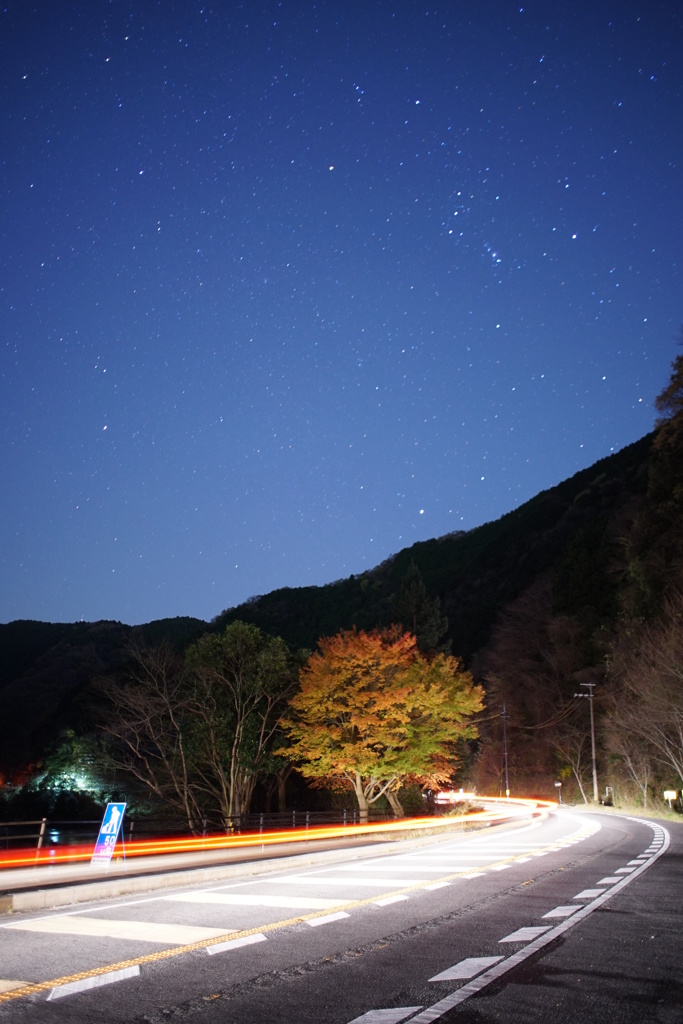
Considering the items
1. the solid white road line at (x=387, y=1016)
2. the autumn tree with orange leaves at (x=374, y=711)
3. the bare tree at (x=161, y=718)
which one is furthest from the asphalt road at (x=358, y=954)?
the bare tree at (x=161, y=718)

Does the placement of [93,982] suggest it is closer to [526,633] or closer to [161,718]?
[161,718]

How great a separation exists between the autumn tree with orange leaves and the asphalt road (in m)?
20.1

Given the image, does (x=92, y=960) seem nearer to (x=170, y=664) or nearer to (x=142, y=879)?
(x=142, y=879)

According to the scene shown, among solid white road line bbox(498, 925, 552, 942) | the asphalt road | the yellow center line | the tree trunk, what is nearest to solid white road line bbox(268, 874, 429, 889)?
the asphalt road

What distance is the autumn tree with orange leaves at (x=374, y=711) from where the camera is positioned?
1282 inches

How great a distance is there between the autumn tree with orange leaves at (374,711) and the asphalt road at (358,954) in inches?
792

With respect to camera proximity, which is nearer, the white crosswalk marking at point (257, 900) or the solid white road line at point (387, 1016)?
the solid white road line at point (387, 1016)

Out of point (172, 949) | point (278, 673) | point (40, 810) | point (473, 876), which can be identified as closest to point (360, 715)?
point (278, 673)

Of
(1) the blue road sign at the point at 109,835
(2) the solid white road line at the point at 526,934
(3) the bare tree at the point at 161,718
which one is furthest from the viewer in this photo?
(3) the bare tree at the point at 161,718

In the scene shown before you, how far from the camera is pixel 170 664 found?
129 feet

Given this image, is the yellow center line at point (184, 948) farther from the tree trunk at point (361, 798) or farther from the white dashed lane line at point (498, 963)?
the tree trunk at point (361, 798)

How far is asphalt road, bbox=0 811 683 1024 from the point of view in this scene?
5086 mm

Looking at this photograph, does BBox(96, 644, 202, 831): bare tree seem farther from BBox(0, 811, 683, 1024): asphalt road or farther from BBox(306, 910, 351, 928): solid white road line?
BBox(306, 910, 351, 928): solid white road line

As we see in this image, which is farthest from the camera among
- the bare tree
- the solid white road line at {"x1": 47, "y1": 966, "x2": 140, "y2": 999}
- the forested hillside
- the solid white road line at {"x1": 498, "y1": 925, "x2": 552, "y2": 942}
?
the forested hillside
